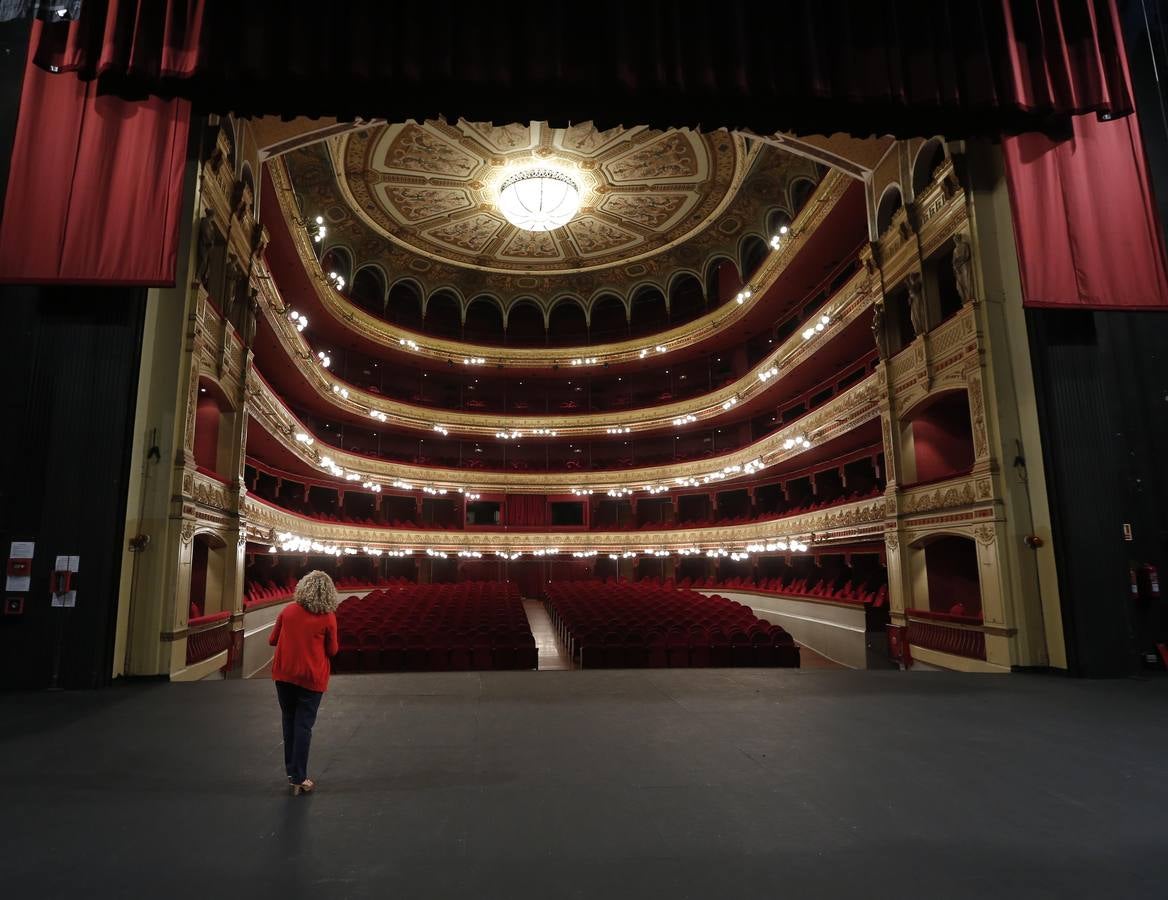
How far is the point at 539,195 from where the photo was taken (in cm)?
1961

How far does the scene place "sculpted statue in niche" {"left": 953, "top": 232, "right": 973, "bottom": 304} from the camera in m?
10.0

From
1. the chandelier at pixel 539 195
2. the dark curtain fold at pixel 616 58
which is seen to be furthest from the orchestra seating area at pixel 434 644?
the chandelier at pixel 539 195

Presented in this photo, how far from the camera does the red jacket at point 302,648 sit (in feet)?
13.1

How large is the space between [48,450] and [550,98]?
6.63 metres

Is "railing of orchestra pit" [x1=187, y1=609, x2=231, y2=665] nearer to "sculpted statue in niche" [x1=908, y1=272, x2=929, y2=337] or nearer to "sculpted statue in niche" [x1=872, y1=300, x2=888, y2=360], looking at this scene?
"sculpted statue in niche" [x1=908, y1=272, x2=929, y2=337]

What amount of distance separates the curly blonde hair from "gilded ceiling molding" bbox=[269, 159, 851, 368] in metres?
12.6

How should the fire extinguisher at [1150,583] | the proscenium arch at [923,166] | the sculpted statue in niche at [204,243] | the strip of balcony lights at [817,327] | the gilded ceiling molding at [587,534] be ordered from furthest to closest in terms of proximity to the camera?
1. the strip of balcony lights at [817,327]
2. the gilded ceiling molding at [587,534]
3. the proscenium arch at [923,166]
4. the sculpted statue in niche at [204,243]
5. the fire extinguisher at [1150,583]

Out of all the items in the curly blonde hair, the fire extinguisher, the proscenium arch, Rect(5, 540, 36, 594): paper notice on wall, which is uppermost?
the proscenium arch

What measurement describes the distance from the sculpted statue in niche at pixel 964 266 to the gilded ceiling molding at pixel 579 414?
2850 mm

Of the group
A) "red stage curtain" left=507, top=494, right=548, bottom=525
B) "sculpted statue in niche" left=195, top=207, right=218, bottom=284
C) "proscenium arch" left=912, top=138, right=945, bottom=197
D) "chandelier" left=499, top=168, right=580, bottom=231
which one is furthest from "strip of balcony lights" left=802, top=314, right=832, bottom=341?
"red stage curtain" left=507, top=494, right=548, bottom=525

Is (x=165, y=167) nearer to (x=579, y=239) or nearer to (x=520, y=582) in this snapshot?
(x=579, y=239)

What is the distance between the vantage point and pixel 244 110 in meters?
6.49

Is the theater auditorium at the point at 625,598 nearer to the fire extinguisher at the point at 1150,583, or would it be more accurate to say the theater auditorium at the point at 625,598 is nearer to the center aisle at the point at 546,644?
the fire extinguisher at the point at 1150,583

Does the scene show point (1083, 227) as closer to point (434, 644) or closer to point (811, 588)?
point (434, 644)
